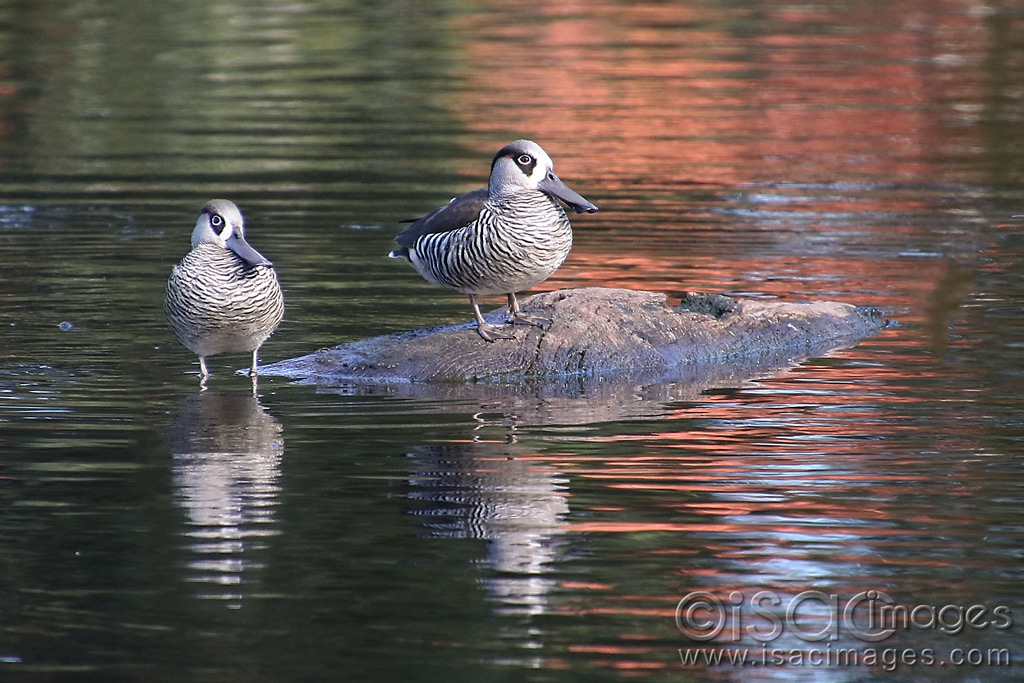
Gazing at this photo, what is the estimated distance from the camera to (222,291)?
941cm

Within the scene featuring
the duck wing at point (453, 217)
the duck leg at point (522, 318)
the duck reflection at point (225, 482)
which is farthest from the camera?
the duck leg at point (522, 318)

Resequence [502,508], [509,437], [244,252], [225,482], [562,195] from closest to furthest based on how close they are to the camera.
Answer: [502,508] → [225,482] → [509,437] → [244,252] → [562,195]

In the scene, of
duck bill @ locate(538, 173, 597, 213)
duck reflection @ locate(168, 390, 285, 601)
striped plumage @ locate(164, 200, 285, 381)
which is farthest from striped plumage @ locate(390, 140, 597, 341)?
duck reflection @ locate(168, 390, 285, 601)

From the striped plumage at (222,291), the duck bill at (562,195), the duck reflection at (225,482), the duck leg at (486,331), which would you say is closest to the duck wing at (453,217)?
the duck bill at (562,195)

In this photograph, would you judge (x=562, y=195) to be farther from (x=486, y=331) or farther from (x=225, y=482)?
(x=225, y=482)

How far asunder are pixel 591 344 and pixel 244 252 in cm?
223

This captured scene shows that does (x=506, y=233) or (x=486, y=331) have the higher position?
(x=506, y=233)

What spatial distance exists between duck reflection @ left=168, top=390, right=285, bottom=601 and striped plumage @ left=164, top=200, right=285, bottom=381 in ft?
1.23

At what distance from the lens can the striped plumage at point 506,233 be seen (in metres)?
9.69

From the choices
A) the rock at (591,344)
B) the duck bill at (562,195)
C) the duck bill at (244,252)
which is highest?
the duck bill at (562,195)

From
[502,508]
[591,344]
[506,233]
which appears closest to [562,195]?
[506,233]

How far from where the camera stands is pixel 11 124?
21359mm

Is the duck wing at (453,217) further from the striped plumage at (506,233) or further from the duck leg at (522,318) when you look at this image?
the duck leg at (522,318)

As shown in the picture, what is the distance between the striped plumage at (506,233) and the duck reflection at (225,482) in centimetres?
149
